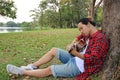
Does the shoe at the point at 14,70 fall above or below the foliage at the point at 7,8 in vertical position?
below

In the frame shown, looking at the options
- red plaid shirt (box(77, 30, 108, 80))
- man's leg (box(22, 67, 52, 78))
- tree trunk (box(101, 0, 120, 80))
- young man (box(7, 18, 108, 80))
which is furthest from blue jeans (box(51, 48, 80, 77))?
tree trunk (box(101, 0, 120, 80))

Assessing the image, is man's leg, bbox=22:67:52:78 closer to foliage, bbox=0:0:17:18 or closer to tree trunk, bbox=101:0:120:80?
tree trunk, bbox=101:0:120:80

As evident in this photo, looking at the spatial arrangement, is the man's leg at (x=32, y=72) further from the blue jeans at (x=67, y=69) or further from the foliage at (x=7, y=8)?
the foliage at (x=7, y=8)

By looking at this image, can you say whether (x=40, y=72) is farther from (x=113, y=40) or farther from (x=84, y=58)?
(x=113, y=40)

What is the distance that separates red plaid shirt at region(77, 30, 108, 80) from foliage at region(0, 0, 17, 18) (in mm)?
19884

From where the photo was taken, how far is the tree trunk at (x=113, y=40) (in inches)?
193

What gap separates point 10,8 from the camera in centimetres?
2464

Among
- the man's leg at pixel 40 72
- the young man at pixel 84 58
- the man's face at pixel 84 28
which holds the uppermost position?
the man's face at pixel 84 28

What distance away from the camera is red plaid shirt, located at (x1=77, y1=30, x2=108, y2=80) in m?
4.97

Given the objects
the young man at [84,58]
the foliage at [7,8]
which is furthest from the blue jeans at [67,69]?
the foliage at [7,8]

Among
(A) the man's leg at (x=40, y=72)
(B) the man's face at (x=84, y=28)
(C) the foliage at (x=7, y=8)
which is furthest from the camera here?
(C) the foliage at (x=7, y=8)

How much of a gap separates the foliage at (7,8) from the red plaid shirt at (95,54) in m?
19.9

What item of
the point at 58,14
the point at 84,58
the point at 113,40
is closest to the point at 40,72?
the point at 84,58

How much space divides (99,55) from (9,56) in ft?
13.8
